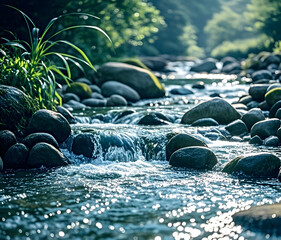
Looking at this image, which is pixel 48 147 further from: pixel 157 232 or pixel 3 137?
pixel 157 232

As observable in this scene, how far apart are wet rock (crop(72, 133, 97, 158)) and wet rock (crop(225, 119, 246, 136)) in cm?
275

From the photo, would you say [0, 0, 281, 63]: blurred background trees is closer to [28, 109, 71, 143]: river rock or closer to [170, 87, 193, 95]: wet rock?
[28, 109, 71, 143]: river rock

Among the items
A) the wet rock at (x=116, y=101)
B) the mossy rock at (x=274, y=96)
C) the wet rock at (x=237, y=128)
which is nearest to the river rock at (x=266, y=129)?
the wet rock at (x=237, y=128)

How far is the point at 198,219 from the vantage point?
3816 mm

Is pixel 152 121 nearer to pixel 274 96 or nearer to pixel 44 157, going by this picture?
pixel 274 96

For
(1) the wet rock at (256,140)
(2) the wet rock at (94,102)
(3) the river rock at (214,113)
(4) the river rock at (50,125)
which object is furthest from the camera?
(2) the wet rock at (94,102)

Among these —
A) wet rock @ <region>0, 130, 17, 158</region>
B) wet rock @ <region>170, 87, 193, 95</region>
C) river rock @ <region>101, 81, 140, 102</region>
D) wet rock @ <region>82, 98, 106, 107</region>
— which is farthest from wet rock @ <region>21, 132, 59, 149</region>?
wet rock @ <region>170, 87, 193, 95</region>

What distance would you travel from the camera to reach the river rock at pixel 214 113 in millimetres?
8625

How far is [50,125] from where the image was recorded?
644 centimetres

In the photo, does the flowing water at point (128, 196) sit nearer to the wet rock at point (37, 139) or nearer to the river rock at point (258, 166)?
the river rock at point (258, 166)

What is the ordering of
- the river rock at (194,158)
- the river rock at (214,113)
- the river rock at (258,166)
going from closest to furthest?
A: the river rock at (258,166), the river rock at (194,158), the river rock at (214,113)

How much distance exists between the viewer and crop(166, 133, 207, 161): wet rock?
623 centimetres

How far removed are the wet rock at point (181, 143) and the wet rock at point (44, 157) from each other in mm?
1554

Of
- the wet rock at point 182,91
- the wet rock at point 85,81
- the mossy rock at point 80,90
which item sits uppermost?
the wet rock at point 85,81
